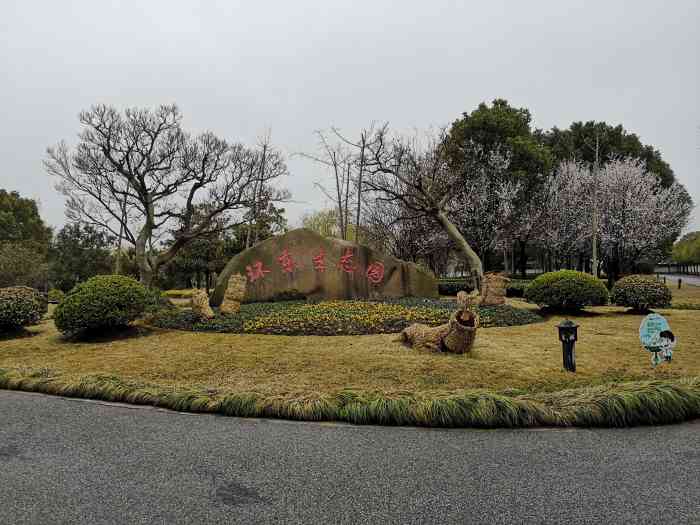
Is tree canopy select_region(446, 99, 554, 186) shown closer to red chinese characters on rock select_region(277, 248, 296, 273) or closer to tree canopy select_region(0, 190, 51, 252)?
red chinese characters on rock select_region(277, 248, 296, 273)

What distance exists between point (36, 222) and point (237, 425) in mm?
41338

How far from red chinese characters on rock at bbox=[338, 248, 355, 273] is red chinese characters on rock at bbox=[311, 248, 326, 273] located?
42cm

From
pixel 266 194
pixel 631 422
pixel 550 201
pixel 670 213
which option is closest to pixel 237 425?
pixel 631 422

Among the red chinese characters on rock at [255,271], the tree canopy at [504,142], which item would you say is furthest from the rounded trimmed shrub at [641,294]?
the tree canopy at [504,142]

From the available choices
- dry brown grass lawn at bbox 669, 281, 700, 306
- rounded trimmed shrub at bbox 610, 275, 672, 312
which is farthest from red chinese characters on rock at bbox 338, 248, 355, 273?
dry brown grass lawn at bbox 669, 281, 700, 306

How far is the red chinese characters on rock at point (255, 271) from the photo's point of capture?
1088 centimetres

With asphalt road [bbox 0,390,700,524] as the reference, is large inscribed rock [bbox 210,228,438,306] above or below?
above

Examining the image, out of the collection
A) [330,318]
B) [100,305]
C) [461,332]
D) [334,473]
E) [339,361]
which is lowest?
[334,473]

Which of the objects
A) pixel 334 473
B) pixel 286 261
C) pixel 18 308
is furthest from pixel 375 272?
pixel 334 473

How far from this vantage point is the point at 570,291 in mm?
10109

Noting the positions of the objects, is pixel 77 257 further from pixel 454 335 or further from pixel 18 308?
pixel 454 335

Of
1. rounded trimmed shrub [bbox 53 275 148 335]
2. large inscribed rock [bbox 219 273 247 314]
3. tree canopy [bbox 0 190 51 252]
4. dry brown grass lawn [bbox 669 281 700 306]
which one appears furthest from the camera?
tree canopy [bbox 0 190 51 252]

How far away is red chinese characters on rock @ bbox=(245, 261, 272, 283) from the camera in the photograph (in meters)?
10.9

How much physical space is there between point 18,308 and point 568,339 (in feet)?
30.3
